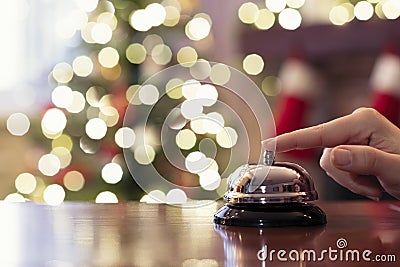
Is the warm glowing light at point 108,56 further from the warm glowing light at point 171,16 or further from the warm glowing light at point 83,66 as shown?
the warm glowing light at point 171,16

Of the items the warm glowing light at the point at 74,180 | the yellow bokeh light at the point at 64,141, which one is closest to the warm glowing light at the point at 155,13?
the yellow bokeh light at the point at 64,141

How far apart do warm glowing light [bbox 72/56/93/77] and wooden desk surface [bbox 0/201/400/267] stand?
Result: 2.15m

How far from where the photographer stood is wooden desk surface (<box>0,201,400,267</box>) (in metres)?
0.60

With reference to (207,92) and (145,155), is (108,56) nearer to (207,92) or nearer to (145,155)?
(207,92)

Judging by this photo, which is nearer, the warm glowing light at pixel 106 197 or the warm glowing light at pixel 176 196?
the warm glowing light at pixel 176 196

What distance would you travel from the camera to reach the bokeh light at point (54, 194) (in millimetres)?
3096

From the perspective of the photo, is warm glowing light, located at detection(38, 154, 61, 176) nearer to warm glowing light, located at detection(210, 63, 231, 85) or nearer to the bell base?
warm glowing light, located at detection(210, 63, 231, 85)

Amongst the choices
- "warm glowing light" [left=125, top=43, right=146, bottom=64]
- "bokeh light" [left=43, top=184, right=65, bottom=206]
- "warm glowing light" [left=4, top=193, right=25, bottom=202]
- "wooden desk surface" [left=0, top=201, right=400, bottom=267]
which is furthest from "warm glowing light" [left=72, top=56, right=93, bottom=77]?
"wooden desk surface" [left=0, top=201, right=400, bottom=267]

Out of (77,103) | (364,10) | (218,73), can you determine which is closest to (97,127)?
(77,103)

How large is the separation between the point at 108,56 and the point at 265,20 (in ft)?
2.45

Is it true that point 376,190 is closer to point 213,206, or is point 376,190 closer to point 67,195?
point 213,206

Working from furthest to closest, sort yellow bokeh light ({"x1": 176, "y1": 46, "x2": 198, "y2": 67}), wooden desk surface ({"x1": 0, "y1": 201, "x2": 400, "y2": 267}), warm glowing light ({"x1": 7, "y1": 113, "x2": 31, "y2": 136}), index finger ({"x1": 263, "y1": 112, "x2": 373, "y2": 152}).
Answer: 1. warm glowing light ({"x1": 7, "y1": 113, "x2": 31, "y2": 136})
2. yellow bokeh light ({"x1": 176, "y1": 46, "x2": 198, "y2": 67})
3. index finger ({"x1": 263, "y1": 112, "x2": 373, "y2": 152})
4. wooden desk surface ({"x1": 0, "y1": 201, "x2": 400, "y2": 267})

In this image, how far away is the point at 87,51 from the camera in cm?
311

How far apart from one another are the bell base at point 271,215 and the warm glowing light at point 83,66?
92.4 inches
